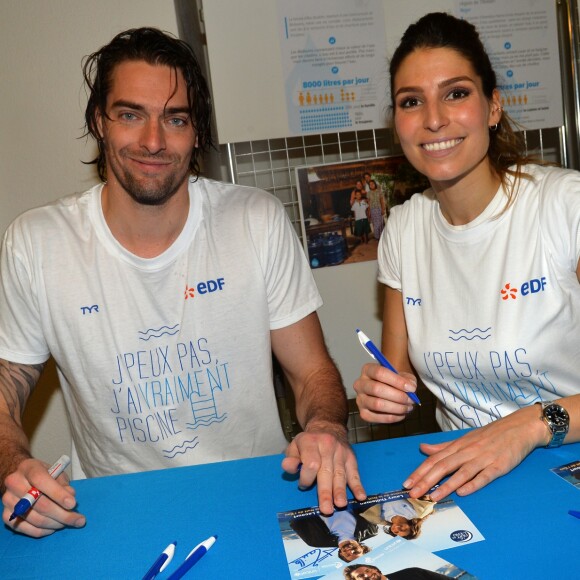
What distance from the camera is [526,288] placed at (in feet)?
4.67

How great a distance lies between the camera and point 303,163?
2.28 m

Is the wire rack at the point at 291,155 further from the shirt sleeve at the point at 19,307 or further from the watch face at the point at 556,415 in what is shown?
the watch face at the point at 556,415

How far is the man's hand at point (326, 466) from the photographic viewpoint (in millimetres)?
1023

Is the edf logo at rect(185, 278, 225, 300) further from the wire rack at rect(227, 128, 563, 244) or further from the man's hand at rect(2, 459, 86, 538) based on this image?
the wire rack at rect(227, 128, 563, 244)

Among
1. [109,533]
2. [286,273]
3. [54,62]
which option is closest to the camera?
[109,533]

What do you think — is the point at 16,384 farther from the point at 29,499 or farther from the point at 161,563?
the point at 161,563

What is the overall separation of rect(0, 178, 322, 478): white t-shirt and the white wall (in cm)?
52

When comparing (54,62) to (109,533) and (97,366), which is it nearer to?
(97,366)

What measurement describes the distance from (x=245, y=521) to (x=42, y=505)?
31 centimetres

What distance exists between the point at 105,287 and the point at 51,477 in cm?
58

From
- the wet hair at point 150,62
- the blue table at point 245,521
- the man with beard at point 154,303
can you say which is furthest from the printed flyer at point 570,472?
the wet hair at point 150,62

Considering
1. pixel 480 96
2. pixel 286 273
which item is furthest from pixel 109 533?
pixel 480 96

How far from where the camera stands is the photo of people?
2217 mm

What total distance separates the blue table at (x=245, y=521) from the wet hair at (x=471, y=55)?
0.69m
